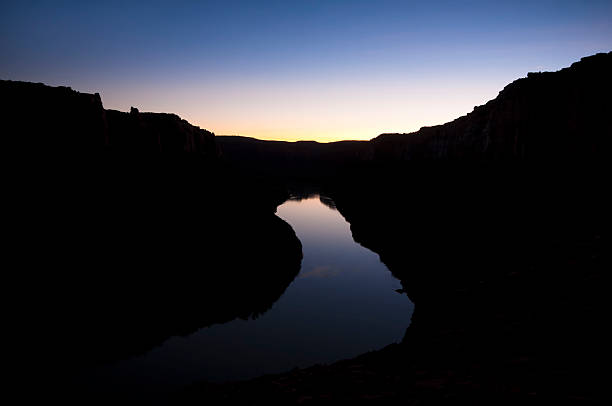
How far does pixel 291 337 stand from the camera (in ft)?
83.9

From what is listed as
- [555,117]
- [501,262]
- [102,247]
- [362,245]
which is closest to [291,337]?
[501,262]

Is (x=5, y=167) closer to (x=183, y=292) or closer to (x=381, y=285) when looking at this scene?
(x=183, y=292)

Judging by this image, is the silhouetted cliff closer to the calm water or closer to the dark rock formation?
the calm water

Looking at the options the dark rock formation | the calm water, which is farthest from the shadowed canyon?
the calm water

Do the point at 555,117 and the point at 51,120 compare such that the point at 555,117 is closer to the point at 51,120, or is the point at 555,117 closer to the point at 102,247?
the point at 102,247

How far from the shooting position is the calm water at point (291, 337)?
70.8 ft

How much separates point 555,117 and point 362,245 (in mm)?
30342

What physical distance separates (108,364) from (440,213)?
46.0 metres

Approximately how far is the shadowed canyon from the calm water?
1.37 m

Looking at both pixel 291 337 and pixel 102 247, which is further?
pixel 102 247

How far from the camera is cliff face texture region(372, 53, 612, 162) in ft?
117

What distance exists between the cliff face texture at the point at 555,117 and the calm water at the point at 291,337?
2518 cm

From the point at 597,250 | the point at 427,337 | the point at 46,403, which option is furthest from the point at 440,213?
the point at 46,403

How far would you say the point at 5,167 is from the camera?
117 ft
